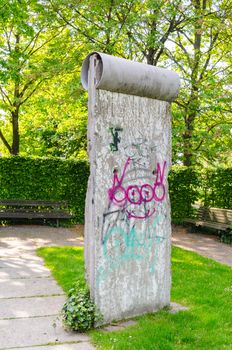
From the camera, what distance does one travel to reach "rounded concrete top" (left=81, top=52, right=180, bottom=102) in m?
4.82

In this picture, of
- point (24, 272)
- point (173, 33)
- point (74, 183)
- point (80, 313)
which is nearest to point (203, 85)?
point (173, 33)

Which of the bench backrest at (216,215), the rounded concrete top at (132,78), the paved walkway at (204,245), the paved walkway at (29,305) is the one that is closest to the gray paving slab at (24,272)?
the paved walkway at (29,305)

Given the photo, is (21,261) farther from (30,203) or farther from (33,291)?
(30,203)

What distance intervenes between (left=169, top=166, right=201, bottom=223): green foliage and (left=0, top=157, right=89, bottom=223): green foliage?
11.1ft

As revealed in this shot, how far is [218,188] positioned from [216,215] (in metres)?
1.48

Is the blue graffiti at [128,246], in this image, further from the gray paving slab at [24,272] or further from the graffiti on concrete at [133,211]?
the gray paving slab at [24,272]

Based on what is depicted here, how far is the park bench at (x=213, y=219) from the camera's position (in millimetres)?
12674

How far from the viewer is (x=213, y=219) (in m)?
13.7

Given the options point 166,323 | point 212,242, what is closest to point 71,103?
point 212,242

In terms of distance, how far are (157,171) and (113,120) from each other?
3.31 feet

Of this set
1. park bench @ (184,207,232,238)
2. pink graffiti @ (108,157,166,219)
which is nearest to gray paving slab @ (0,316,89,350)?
pink graffiti @ (108,157,166,219)

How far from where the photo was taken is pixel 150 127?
5.44m

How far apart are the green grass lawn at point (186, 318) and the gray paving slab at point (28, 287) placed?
197 millimetres

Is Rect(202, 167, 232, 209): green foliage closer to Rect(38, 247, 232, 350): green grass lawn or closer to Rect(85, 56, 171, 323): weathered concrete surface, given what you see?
Rect(38, 247, 232, 350): green grass lawn
